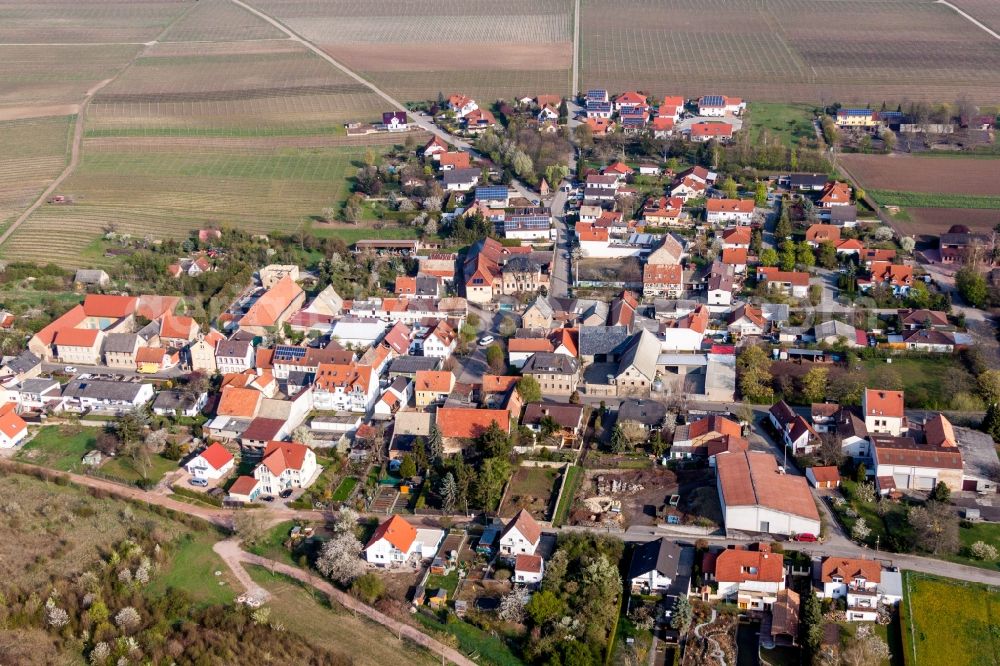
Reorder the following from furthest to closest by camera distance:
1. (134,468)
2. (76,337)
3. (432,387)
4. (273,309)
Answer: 1. (273,309)
2. (76,337)
3. (432,387)
4. (134,468)

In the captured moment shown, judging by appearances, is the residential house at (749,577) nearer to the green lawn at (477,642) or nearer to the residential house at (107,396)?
the green lawn at (477,642)

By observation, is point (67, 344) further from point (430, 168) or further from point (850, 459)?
point (850, 459)

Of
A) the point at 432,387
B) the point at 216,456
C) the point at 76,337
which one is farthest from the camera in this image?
the point at 76,337

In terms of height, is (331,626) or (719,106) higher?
(719,106)

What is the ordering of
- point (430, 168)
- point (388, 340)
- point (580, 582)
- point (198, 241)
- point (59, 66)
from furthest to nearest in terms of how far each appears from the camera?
point (59, 66) < point (430, 168) < point (198, 241) < point (388, 340) < point (580, 582)

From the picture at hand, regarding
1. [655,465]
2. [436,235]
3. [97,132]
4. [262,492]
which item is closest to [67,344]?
[262,492]

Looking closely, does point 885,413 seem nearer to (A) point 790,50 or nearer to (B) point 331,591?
(B) point 331,591

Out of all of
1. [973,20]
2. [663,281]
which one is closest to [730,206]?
[663,281]
